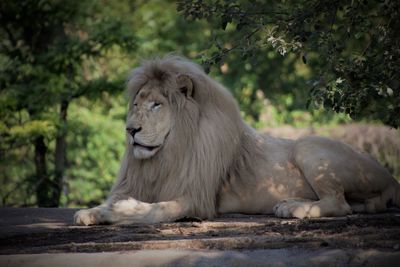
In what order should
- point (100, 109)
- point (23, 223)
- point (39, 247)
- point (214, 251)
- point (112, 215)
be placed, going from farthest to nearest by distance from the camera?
point (100, 109) → point (23, 223) → point (112, 215) → point (39, 247) → point (214, 251)

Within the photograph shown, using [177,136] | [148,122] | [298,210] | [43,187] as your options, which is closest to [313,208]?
[298,210]

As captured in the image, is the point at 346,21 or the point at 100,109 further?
the point at 100,109

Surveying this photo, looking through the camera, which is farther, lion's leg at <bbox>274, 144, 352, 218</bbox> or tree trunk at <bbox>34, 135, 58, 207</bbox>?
tree trunk at <bbox>34, 135, 58, 207</bbox>

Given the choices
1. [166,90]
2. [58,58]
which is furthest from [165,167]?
[58,58]

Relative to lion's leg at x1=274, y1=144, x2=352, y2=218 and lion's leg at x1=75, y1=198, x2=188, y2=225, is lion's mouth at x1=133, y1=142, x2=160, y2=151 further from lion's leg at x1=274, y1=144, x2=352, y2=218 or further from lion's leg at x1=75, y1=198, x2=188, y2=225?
lion's leg at x1=274, y1=144, x2=352, y2=218

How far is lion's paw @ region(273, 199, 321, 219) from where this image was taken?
5.22 metres

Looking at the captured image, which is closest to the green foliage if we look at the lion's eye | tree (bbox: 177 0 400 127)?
the lion's eye

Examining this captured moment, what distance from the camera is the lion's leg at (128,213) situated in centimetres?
498

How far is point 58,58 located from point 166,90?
3669mm

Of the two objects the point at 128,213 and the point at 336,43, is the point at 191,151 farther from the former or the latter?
the point at 336,43

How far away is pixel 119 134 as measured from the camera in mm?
10969

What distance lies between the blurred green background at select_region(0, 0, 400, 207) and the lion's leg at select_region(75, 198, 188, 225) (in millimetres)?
→ 1217

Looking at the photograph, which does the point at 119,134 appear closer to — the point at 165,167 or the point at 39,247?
the point at 165,167

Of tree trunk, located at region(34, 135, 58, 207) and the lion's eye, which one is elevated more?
the lion's eye
